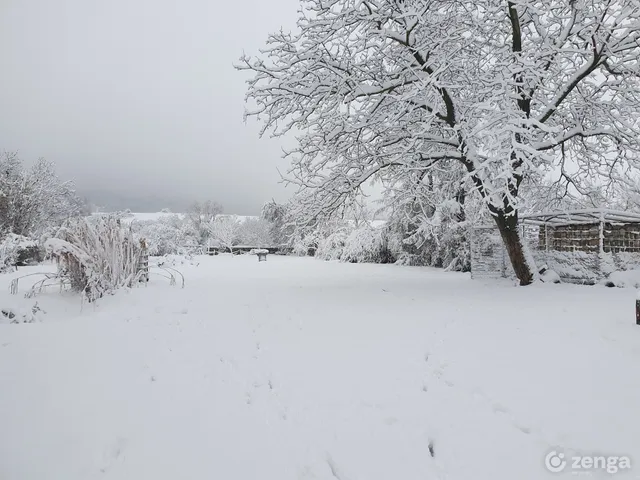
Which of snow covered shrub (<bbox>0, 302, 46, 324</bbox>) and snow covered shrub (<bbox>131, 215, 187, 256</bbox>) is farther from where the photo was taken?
snow covered shrub (<bbox>131, 215, 187, 256</bbox>)

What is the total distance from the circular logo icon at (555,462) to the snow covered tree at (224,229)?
43.2 metres

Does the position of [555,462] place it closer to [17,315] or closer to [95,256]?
[17,315]

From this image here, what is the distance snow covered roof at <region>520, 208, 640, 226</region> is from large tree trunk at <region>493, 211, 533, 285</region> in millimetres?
1086

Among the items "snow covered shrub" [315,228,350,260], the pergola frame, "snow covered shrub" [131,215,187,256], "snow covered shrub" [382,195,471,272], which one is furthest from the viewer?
"snow covered shrub" [315,228,350,260]

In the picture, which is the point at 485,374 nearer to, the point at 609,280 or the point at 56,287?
the point at 609,280

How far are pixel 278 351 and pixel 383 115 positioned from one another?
17.3 ft

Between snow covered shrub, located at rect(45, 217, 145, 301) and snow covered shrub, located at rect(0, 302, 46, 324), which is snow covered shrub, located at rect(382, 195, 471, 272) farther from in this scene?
snow covered shrub, located at rect(0, 302, 46, 324)

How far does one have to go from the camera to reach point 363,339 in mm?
4098

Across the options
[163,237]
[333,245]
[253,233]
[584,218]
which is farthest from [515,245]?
[253,233]

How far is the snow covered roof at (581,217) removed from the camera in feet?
23.6

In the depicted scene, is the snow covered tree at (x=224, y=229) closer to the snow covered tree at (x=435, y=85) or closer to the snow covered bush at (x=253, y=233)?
the snow covered bush at (x=253, y=233)

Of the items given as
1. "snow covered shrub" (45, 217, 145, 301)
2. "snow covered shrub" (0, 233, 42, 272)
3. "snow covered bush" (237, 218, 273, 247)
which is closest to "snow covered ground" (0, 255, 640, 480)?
"snow covered shrub" (45, 217, 145, 301)

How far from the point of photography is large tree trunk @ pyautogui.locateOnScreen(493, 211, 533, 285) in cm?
754

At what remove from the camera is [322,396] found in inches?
111
